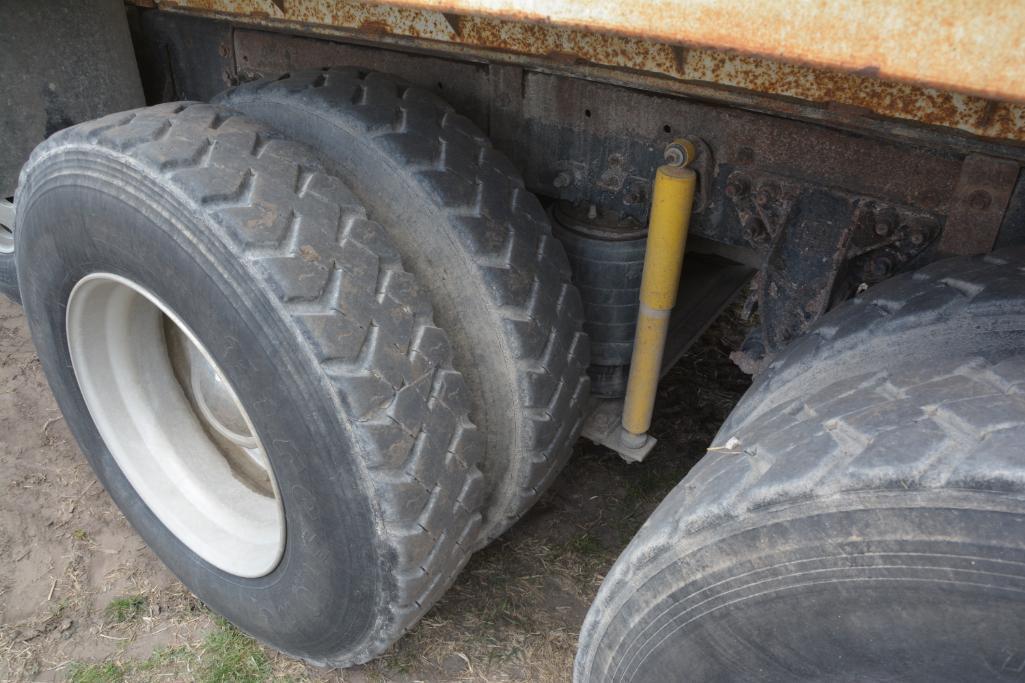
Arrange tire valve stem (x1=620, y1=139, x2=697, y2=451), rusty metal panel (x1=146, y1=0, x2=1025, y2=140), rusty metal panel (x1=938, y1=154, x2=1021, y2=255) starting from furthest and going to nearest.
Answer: tire valve stem (x1=620, y1=139, x2=697, y2=451), rusty metal panel (x1=938, y1=154, x2=1021, y2=255), rusty metal panel (x1=146, y1=0, x2=1025, y2=140)

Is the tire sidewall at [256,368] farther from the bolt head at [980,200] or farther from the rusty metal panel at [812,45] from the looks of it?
the bolt head at [980,200]

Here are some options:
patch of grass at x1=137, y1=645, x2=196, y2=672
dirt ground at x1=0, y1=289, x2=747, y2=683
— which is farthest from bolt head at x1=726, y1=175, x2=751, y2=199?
patch of grass at x1=137, y1=645, x2=196, y2=672

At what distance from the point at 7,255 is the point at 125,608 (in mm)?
1366

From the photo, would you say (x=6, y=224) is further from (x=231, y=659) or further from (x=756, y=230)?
(x=756, y=230)

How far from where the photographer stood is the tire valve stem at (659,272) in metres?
1.44

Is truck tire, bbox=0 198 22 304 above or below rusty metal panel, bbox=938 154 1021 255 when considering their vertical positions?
below

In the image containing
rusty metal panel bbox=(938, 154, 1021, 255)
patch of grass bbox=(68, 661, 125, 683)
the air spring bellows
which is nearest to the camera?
rusty metal panel bbox=(938, 154, 1021, 255)

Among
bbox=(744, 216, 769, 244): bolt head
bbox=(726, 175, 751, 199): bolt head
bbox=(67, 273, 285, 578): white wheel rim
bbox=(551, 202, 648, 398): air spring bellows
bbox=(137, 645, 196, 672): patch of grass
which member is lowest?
bbox=(137, 645, 196, 672): patch of grass

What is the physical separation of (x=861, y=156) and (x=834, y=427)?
592mm

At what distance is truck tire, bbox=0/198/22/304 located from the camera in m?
2.63

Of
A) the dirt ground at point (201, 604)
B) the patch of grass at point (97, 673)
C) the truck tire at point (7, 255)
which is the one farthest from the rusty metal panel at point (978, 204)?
the truck tire at point (7, 255)

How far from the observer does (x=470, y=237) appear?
1510 mm

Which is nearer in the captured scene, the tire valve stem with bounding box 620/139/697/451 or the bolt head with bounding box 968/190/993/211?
Answer: the bolt head with bounding box 968/190/993/211

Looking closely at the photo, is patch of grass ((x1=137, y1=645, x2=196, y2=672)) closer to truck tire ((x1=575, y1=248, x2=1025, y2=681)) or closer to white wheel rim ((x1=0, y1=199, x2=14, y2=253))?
truck tire ((x1=575, y1=248, x2=1025, y2=681))
